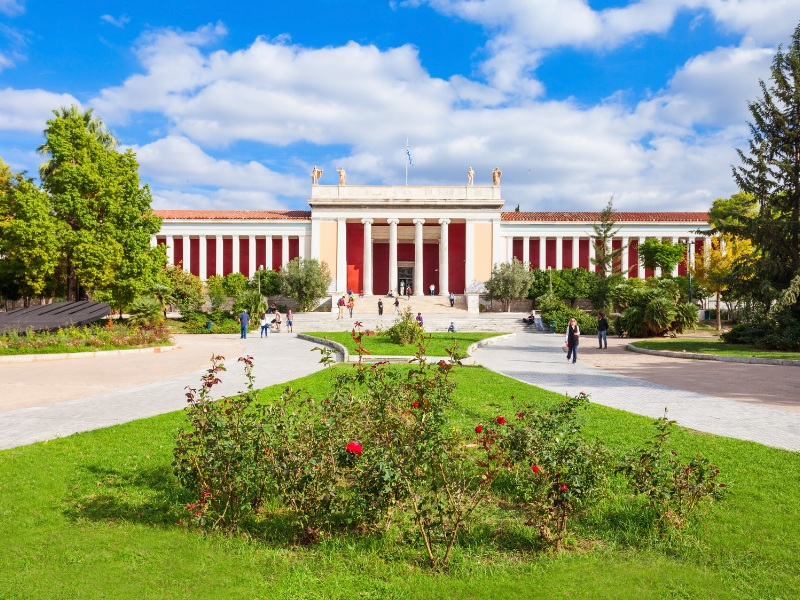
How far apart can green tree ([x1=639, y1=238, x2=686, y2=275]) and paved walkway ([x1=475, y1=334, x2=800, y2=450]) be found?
32.8m

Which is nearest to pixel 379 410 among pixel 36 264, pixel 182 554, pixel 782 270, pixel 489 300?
pixel 182 554

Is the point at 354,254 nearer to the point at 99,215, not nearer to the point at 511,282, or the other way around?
the point at 511,282

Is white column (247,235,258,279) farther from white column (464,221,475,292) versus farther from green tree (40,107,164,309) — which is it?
green tree (40,107,164,309)

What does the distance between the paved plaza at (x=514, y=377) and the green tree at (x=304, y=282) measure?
24087mm

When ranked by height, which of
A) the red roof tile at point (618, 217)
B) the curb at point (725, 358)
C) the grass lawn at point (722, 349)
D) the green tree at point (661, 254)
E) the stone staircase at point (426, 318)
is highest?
the red roof tile at point (618, 217)

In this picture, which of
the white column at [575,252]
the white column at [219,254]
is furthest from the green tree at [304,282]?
the white column at [575,252]

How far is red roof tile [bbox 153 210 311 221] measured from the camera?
174 feet

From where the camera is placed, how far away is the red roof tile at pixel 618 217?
53125mm

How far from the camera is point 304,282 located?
1700 inches

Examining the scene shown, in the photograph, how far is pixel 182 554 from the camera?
3.60 meters

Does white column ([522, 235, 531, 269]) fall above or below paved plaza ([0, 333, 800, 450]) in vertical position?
above

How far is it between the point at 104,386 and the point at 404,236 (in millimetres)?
45899

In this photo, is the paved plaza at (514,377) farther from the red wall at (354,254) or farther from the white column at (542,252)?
the white column at (542,252)

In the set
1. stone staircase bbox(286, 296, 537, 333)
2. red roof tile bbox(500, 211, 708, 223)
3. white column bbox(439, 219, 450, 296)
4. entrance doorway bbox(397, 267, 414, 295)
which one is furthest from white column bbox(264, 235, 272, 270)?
red roof tile bbox(500, 211, 708, 223)
